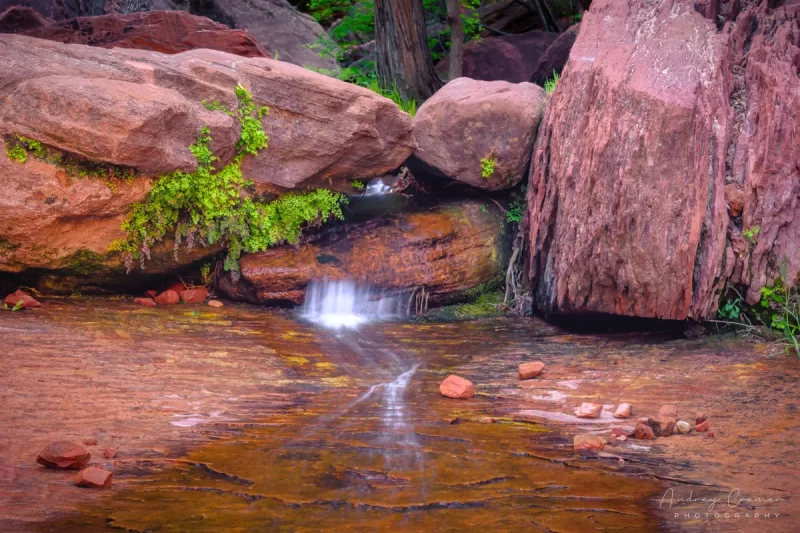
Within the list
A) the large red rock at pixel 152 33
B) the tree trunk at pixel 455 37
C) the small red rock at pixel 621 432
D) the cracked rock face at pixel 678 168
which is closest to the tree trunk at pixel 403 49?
the tree trunk at pixel 455 37

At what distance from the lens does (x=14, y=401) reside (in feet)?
16.7

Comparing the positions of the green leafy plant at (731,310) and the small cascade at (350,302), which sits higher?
the green leafy plant at (731,310)

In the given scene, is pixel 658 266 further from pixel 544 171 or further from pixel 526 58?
pixel 526 58

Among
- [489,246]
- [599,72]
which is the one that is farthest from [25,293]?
[599,72]

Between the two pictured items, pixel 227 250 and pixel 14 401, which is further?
pixel 227 250

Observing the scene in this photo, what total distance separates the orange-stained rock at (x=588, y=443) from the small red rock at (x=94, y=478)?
270 centimetres

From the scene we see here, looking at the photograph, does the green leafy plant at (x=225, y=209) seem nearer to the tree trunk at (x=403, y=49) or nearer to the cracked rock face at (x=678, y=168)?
the cracked rock face at (x=678, y=168)

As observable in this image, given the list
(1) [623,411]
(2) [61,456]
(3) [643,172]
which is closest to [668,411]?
(1) [623,411]

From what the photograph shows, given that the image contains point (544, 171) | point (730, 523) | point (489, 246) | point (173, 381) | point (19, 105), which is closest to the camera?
point (730, 523)

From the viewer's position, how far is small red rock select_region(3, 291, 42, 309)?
7.33 metres

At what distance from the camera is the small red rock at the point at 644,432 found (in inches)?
194

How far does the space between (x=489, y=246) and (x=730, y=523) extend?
5.70 meters

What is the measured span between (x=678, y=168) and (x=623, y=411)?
2572mm

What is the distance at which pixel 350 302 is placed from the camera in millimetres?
8695
